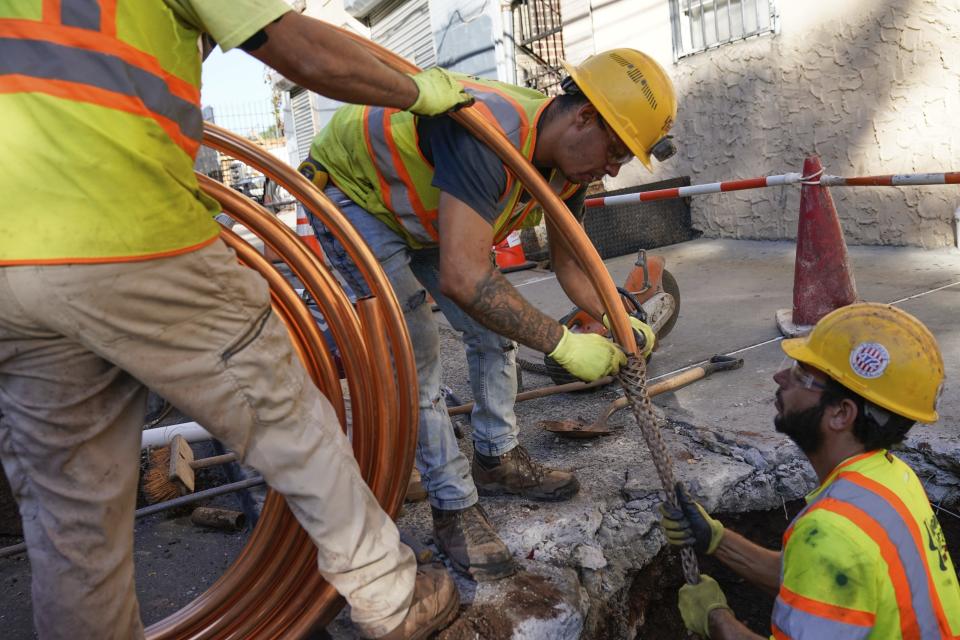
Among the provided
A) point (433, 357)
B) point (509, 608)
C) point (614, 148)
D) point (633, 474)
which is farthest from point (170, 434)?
point (614, 148)

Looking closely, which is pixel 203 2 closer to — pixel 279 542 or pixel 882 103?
pixel 279 542

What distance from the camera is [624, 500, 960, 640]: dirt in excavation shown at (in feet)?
8.65

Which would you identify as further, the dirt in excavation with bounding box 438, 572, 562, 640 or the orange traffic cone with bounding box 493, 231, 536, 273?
the orange traffic cone with bounding box 493, 231, 536, 273

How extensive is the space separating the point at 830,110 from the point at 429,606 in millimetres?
5814

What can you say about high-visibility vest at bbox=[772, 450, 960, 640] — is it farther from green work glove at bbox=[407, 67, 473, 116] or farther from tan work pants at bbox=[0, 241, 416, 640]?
green work glove at bbox=[407, 67, 473, 116]

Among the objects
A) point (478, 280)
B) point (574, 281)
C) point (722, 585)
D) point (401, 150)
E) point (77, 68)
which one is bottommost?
point (722, 585)

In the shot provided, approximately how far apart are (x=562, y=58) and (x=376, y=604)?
8.95m

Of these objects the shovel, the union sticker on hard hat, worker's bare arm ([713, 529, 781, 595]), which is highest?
the union sticker on hard hat

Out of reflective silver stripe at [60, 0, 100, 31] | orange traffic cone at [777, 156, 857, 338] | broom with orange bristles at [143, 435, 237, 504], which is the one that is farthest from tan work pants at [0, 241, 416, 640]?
orange traffic cone at [777, 156, 857, 338]

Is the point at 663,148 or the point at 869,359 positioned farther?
the point at 663,148

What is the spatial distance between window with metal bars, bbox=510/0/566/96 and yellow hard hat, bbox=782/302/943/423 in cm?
833

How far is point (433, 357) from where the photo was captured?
8.55 feet

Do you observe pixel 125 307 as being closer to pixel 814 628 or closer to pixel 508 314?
pixel 508 314

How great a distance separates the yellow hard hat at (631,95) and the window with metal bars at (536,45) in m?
7.65
